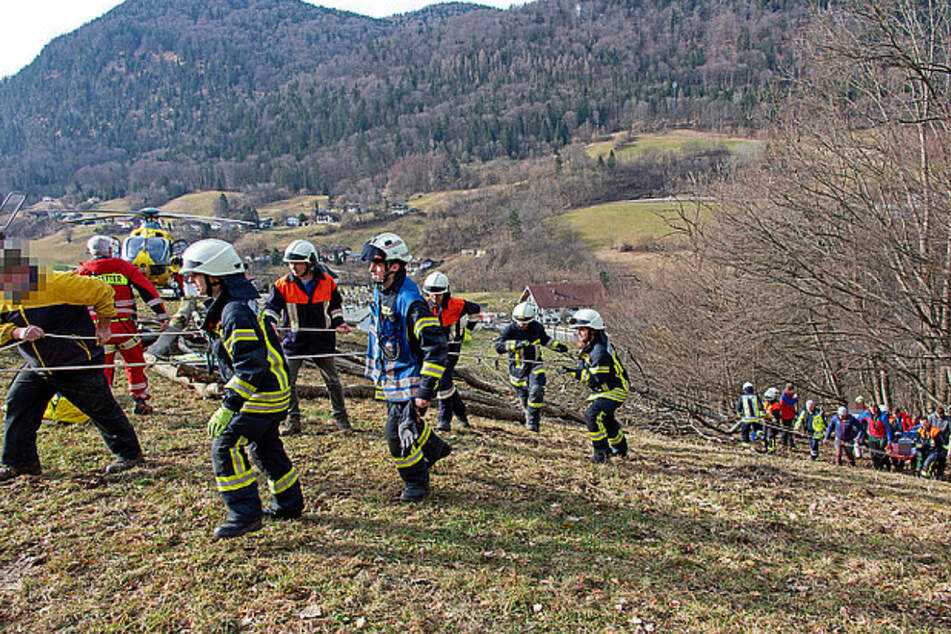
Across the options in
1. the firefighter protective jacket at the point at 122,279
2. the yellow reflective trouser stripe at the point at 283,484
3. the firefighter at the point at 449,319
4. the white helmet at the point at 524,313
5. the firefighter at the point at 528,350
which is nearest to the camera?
the yellow reflective trouser stripe at the point at 283,484

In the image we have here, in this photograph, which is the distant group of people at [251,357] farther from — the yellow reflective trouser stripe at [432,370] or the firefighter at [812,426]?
the firefighter at [812,426]

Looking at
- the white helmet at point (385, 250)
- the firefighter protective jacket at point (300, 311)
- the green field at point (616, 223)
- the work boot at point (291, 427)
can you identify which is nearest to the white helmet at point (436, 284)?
the firefighter protective jacket at point (300, 311)

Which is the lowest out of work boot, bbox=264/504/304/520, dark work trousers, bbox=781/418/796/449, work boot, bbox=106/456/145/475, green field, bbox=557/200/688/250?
dark work trousers, bbox=781/418/796/449

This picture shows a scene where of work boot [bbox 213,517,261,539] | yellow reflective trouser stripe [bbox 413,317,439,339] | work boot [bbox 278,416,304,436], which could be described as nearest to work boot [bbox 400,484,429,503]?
work boot [bbox 213,517,261,539]

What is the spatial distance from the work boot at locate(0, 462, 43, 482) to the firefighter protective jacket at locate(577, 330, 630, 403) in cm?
673

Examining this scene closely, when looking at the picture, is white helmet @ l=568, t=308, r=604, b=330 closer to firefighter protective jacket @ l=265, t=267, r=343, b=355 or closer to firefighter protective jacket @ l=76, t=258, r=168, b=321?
firefighter protective jacket @ l=265, t=267, r=343, b=355

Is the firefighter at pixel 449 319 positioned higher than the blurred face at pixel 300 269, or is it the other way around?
the blurred face at pixel 300 269

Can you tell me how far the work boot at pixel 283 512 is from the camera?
5.43m

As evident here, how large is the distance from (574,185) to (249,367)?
12309cm

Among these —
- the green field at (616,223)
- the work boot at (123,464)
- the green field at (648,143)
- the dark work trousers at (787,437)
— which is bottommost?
the dark work trousers at (787,437)

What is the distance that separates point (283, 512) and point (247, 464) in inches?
26.0

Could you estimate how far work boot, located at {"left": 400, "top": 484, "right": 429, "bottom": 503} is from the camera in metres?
6.02

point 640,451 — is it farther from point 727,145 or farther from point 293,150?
point 293,150

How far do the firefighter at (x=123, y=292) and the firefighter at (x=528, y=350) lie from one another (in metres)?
5.54
